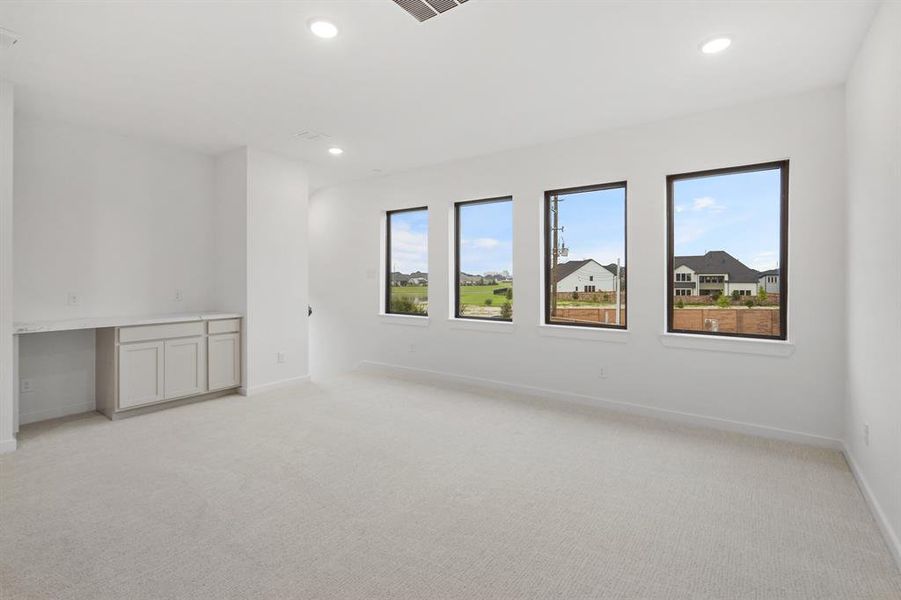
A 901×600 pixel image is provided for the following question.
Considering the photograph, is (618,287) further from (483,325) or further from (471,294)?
(471,294)

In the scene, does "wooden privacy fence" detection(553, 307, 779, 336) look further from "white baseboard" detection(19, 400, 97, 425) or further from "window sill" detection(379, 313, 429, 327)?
"white baseboard" detection(19, 400, 97, 425)

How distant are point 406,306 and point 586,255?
2664 mm

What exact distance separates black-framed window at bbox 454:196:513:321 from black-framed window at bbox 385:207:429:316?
20.1 inches

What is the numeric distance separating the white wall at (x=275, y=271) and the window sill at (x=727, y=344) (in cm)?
408

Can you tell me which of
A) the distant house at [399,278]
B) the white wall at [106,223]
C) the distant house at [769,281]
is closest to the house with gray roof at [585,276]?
the distant house at [769,281]

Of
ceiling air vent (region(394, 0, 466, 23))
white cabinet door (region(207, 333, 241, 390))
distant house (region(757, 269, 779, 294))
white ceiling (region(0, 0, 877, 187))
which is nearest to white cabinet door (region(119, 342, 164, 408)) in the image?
white cabinet door (region(207, 333, 241, 390))

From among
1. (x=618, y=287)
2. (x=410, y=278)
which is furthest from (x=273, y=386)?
(x=618, y=287)

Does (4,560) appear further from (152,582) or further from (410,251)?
(410,251)

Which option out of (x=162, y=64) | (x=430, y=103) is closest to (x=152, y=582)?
(x=162, y=64)

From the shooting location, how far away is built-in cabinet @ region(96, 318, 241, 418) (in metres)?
4.12

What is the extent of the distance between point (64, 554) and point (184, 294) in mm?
3486

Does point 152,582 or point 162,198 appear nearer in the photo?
point 152,582

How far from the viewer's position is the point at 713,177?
4.06m

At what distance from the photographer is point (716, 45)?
→ 111 inches
